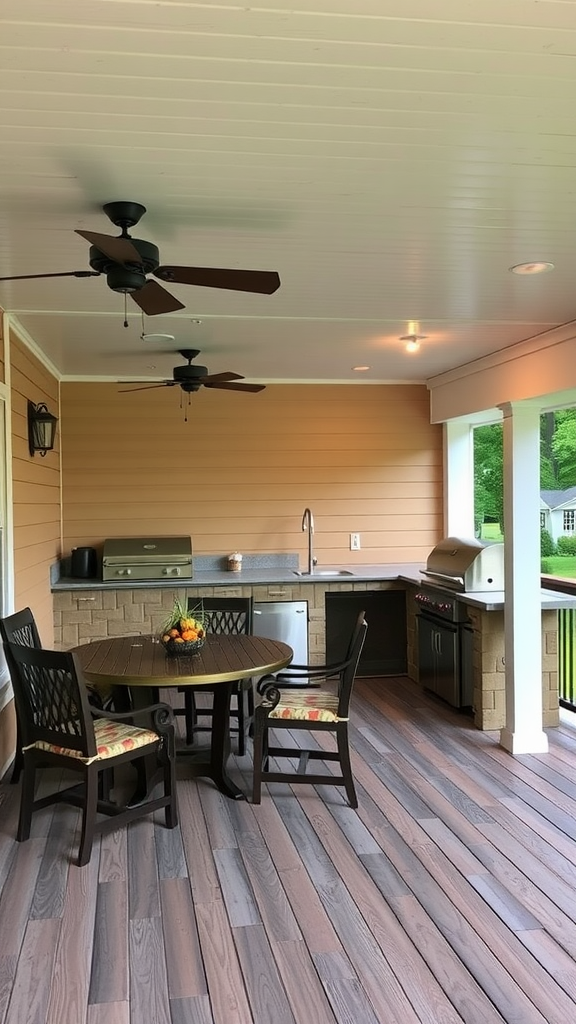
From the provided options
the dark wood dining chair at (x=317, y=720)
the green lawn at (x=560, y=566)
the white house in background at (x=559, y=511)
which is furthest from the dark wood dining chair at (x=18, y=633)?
the green lawn at (x=560, y=566)

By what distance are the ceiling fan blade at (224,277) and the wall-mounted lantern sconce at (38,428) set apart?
2459 mm

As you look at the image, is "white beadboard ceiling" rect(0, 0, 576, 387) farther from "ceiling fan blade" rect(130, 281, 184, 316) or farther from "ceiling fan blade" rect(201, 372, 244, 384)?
"ceiling fan blade" rect(201, 372, 244, 384)

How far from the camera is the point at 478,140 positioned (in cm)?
195

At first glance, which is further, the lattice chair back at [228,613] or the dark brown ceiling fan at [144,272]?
the lattice chair back at [228,613]

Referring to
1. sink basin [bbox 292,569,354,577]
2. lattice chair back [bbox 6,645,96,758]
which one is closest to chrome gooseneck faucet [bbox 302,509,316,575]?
sink basin [bbox 292,569,354,577]

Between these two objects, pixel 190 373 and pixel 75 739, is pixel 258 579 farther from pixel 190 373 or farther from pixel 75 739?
pixel 75 739

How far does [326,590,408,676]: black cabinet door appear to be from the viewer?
231 inches

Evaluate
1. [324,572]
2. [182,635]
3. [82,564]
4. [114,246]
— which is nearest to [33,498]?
[82,564]

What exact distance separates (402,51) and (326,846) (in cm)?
279

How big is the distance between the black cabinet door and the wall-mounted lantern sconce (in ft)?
7.88

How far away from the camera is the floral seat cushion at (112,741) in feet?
9.99

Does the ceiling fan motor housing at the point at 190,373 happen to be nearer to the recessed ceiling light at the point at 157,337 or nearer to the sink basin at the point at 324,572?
the recessed ceiling light at the point at 157,337

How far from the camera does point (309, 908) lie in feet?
8.51

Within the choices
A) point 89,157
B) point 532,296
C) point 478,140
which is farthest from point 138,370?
point 478,140
